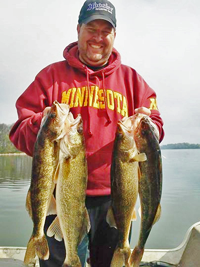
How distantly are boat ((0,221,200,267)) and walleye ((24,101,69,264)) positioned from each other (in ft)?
8.76

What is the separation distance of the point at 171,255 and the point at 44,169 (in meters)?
3.71

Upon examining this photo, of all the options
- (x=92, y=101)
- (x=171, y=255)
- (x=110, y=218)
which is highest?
(x=92, y=101)

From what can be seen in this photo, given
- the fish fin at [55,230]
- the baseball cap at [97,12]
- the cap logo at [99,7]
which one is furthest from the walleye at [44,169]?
the cap logo at [99,7]

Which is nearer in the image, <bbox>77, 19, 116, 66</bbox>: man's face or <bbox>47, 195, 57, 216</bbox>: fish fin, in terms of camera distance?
<bbox>47, 195, 57, 216</bbox>: fish fin

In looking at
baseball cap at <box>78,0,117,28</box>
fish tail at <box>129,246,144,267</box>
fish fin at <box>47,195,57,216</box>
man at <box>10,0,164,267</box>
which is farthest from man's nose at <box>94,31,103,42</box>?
fish tail at <box>129,246,144,267</box>

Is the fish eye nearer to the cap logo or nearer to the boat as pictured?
the cap logo

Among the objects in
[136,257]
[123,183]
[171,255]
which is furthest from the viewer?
[171,255]

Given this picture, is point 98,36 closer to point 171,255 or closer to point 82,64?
point 82,64

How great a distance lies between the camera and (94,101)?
325 centimetres

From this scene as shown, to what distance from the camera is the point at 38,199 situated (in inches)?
106

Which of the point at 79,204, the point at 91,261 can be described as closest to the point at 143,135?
the point at 79,204

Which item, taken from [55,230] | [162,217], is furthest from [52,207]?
[162,217]

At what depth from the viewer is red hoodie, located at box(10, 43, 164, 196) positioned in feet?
10.2

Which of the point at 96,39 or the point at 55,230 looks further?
the point at 96,39
